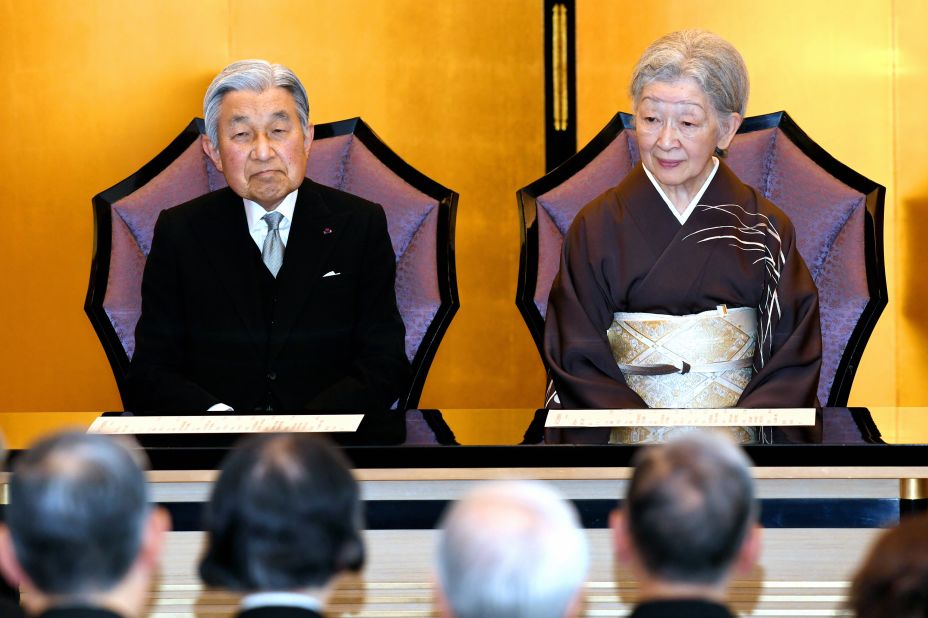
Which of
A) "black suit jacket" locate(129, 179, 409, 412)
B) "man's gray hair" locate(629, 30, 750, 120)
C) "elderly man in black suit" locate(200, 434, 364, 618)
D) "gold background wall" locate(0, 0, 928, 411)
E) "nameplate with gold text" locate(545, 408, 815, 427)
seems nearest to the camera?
"elderly man in black suit" locate(200, 434, 364, 618)

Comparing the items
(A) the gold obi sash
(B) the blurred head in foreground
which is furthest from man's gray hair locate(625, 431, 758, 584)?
(A) the gold obi sash

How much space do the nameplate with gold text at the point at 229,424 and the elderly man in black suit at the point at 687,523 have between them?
1.22m

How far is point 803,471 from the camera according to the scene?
2318 mm

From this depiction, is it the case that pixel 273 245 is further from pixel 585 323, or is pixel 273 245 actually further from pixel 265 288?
pixel 585 323

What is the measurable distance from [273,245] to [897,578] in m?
2.66

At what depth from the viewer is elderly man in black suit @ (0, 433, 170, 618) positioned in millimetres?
1352

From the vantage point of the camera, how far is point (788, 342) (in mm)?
3428

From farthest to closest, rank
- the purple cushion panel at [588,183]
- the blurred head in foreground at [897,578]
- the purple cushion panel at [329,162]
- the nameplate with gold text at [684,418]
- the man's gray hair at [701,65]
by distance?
the purple cushion panel at [329,162] → the purple cushion panel at [588,183] → the man's gray hair at [701,65] → the nameplate with gold text at [684,418] → the blurred head in foreground at [897,578]

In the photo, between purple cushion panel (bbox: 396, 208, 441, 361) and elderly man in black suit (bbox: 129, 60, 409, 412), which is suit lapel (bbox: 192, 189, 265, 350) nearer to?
elderly man in black suit (bbox: 129, 60, 409, 412)

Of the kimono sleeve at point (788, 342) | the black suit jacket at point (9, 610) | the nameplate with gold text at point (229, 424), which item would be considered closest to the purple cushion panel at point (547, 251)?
the kimono sleeve at point (788, 342)

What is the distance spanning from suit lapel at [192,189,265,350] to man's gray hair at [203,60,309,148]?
195 mm

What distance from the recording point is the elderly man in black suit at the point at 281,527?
1.39 metres

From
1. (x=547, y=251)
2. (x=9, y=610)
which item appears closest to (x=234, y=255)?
(x=547, y=251)

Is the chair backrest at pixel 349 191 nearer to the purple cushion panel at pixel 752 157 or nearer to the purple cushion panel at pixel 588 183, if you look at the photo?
the purple cushion panel at pixel 588 183
